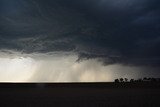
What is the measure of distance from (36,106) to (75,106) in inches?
113

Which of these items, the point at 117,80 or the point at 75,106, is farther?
the point at 117,80

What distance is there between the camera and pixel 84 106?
19797 millimetres

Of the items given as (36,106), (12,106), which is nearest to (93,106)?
(36,106)

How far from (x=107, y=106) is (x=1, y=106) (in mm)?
7814

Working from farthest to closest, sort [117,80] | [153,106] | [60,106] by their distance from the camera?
1. [117,80]
2. [60,106]
3. [153,106]

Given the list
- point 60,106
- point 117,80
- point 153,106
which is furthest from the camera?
point 117,80

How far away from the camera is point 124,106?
19.6 metres

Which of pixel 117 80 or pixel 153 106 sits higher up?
pixel 117 80

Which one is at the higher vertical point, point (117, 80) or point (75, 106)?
point (117, 80)

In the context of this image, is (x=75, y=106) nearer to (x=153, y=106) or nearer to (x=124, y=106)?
(x=124, y=106)

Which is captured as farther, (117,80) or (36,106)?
(117,80)

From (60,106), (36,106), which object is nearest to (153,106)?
(60,106)

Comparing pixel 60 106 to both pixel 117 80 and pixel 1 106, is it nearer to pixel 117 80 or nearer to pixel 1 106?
pixel 1 106

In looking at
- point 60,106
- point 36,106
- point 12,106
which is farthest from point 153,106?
point 12,106
